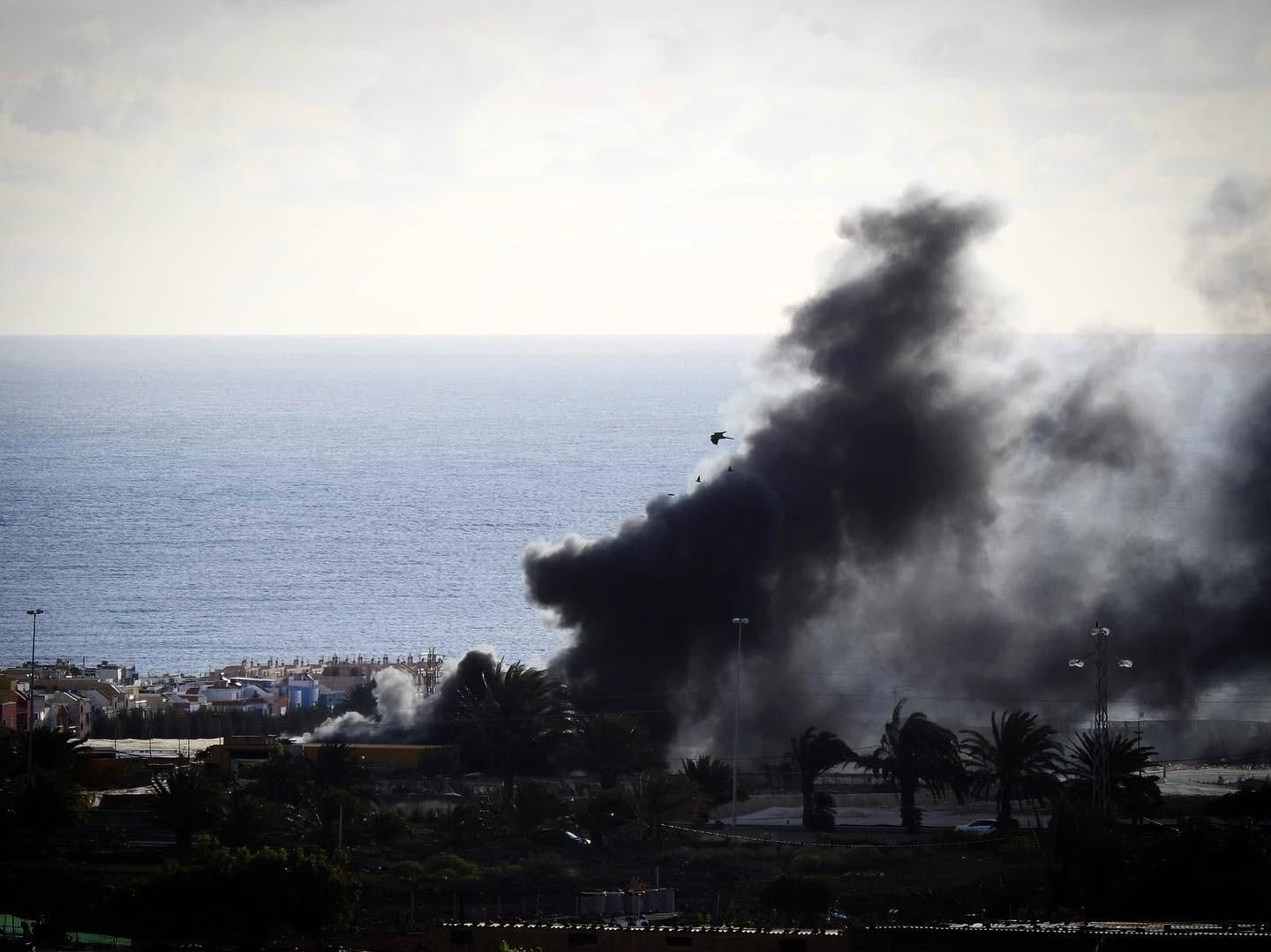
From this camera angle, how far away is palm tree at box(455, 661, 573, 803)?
225 ft

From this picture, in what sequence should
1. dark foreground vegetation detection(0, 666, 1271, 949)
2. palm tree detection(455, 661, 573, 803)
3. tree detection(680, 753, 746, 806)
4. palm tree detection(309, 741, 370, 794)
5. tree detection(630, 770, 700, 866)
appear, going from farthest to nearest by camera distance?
palm tree detection(455, 661, 573, 803)
tree detection(680, 753, 746, 806)
palm tree detection(309, 741, 370, 794)
tree detection(630, 770, 700, 866)
dark foreground vegetation detection(0, 666, 1271, 949)

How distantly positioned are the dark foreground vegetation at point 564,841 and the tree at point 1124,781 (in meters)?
0.08

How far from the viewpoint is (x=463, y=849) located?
58062 mm

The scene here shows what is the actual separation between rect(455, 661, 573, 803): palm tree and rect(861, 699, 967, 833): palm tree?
10.8 meters

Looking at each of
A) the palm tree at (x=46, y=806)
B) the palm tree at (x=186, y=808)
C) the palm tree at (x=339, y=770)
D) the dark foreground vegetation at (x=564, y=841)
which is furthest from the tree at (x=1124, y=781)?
the palm tree at (x=46, y=806)

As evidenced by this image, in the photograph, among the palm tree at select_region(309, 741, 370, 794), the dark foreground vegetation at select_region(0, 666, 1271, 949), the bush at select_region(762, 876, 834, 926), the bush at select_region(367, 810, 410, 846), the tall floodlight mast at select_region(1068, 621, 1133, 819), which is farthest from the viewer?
the palm tree at select_region(309, 741, 370, 794)

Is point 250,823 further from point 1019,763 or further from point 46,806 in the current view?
point 1019,763

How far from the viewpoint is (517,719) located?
226 ft

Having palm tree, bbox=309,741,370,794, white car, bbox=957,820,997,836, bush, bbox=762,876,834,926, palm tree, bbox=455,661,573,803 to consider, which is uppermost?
palm tree, bbox=455,661,573,803

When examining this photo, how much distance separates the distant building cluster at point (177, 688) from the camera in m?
85.0

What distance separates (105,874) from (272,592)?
91.5 metres

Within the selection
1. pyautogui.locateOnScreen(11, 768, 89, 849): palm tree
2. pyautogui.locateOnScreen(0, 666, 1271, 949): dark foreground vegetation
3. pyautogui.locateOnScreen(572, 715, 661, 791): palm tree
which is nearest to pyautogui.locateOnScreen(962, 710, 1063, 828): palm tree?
pyautogui.locateOnScreen(0, 666, 1271, 949): dark foreground vegetation

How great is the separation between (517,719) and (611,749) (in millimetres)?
4338

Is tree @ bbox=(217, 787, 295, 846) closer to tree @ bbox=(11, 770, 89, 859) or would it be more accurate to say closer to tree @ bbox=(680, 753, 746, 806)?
tree @ bbox=(11, 770, 89, 859)
